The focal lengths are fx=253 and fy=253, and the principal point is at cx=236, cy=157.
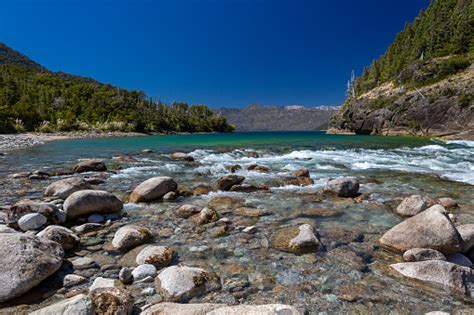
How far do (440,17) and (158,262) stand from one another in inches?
5130

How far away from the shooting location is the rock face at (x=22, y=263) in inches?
132

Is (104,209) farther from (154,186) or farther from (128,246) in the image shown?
(128,246)

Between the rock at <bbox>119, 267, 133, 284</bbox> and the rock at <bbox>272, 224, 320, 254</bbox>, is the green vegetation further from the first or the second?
the rock at <bbox>119, 267, 133, 284</bbox>

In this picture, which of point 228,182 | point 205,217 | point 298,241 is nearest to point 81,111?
point 228,182

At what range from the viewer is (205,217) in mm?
6566

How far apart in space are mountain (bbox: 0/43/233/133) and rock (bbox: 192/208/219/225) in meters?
64.9

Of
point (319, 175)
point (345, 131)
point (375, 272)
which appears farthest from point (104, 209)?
point (345, 131)

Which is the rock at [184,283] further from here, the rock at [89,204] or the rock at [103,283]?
the rock at [89,204]

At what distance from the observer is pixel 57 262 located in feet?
13.1

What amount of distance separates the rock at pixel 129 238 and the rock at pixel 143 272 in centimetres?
104

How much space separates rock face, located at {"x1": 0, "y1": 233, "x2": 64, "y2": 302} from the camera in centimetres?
335

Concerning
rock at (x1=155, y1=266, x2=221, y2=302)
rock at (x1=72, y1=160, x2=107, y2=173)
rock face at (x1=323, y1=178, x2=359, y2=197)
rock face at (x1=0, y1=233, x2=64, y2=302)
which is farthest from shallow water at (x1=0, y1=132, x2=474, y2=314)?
rock at (x1=72, y1=160, x2=107, y2=173)

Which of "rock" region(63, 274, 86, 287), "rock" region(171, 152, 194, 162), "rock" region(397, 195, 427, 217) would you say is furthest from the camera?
"rock" region(171, 152, 194, 162)

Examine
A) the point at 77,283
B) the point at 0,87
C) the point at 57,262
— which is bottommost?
the point at 77,283
